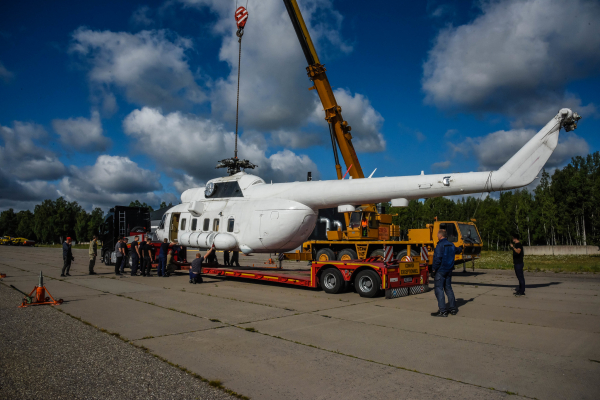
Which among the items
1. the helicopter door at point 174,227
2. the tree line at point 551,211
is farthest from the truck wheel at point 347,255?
the tree line at point 551,211

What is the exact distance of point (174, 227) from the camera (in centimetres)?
1675

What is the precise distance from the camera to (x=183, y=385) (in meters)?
4.37

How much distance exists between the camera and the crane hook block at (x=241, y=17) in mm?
16453

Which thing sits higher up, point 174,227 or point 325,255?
point 174,227

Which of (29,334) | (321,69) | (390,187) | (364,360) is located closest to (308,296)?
(390,187)

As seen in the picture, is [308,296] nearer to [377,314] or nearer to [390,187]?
[377,314]

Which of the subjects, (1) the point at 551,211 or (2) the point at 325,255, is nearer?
(2) the point at 325,255

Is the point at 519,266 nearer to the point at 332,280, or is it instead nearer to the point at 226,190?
the point at 332,280

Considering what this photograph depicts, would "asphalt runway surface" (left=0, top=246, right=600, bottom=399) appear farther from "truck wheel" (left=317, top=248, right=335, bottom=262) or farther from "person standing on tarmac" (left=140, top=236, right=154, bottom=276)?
"truck wheel" (left=317, top=248, right=335, bottom=262)

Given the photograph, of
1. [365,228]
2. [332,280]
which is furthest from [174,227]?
[365,228]

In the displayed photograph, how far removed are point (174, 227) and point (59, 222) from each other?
89.9 meters

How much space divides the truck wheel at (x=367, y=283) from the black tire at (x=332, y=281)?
48cm

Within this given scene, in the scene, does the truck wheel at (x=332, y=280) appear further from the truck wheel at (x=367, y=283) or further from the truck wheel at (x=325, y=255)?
the truck wheel at (x=325, y=255)

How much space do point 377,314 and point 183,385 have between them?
5130 millimetres
